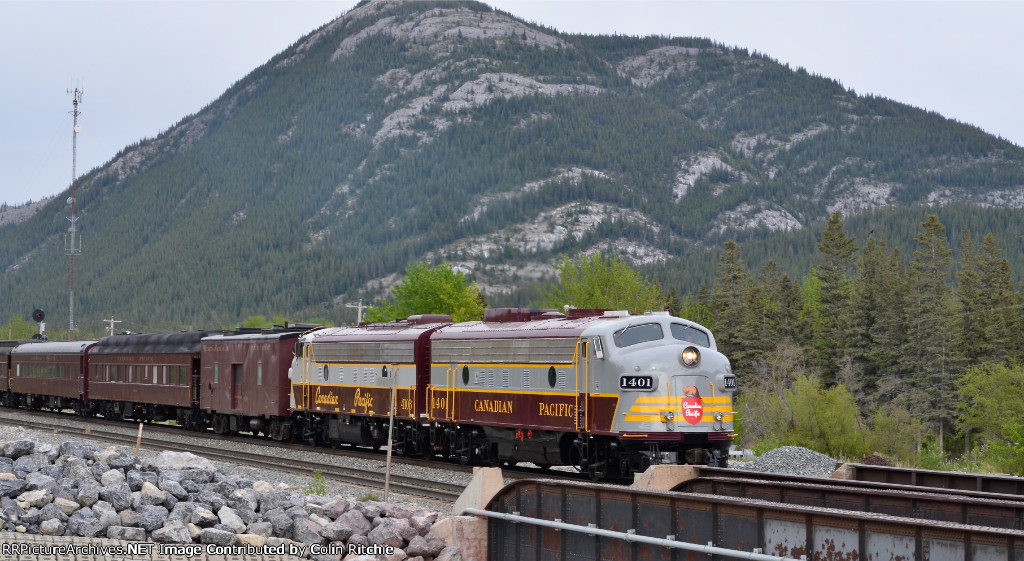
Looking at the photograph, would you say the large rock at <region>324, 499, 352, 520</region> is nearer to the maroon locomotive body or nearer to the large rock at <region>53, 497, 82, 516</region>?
the large rock at <region>53, 497, 82, 516</region>

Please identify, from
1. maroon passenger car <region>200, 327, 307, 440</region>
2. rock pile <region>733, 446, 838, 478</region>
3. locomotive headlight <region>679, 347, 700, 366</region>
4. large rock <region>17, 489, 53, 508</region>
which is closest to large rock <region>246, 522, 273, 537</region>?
large rock <region>17, 489, 53, 508</region>

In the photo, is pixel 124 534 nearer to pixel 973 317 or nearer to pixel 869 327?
pixel 869 327

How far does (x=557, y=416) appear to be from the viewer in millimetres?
25141

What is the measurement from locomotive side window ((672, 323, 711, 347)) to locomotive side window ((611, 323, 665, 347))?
436 millimetres

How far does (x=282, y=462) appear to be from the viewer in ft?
100

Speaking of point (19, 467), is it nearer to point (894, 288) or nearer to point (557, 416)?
point (557, 416)

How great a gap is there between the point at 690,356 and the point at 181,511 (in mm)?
12329

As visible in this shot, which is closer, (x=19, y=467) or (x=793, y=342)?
(x=19, y=467)

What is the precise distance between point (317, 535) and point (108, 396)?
42365 millimetres

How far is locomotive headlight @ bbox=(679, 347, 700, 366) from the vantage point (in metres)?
23.8

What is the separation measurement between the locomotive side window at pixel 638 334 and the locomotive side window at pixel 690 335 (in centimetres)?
44

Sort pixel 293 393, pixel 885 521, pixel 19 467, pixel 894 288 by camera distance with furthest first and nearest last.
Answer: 1. pixel 894 288
2. pixel 293 393
3. pixel 19 467
4. pixel 885 521

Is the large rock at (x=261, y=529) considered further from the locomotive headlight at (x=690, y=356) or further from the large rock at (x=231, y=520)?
the locomotive headlight at (x=690, y=356)

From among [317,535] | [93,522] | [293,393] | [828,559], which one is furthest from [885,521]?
[293,393]
